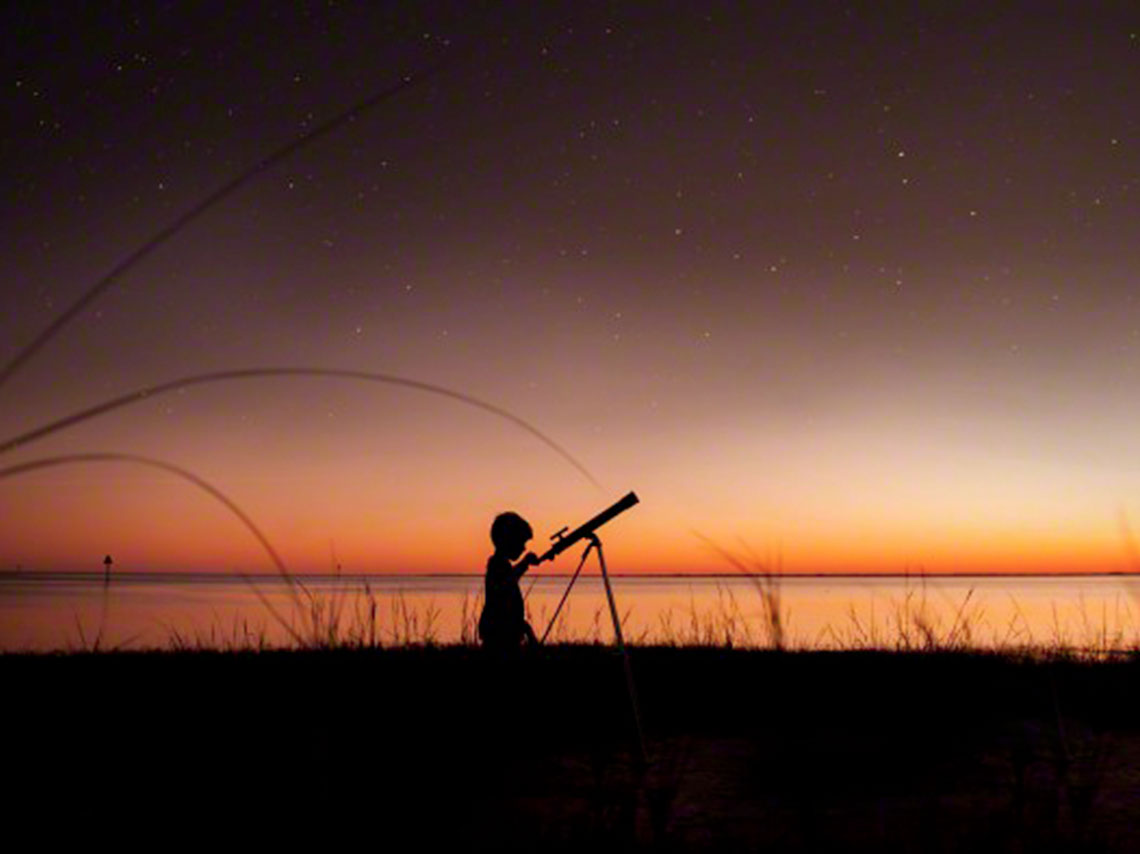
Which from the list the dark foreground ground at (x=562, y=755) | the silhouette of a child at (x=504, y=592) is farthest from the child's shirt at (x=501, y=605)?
the dark foreground ground at (x=562, y=755)

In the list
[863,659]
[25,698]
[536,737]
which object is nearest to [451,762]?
[536,737]

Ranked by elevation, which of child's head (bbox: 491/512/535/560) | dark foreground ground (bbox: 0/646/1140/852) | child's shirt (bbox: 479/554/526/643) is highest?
child's head (bbox: 491/512/535/560)

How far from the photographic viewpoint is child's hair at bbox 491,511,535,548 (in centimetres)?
909

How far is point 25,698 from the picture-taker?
→ 8.70 meters

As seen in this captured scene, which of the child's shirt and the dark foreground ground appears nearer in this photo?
the dark foreground ground

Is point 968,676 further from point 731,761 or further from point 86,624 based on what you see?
point 86,624

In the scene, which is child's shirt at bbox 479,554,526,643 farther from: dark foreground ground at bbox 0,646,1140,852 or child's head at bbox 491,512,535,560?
dark foreground ground at bbox 0,646,1140,852

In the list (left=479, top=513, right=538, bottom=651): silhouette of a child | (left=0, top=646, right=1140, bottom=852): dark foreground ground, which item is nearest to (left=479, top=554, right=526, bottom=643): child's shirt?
(left=479, top=513, right=538, bottom=651): silhouette of a child

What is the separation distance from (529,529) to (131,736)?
11.7 ft

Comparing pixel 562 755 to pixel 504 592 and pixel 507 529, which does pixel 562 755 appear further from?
pixel 507 529

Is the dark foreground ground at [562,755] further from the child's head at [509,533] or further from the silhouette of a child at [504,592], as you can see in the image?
the child's head at [509,533]

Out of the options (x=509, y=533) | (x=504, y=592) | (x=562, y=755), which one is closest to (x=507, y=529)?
(x=509, y=533)

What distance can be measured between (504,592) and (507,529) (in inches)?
22.0

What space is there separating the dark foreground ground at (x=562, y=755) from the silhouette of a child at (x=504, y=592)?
0.37 m
